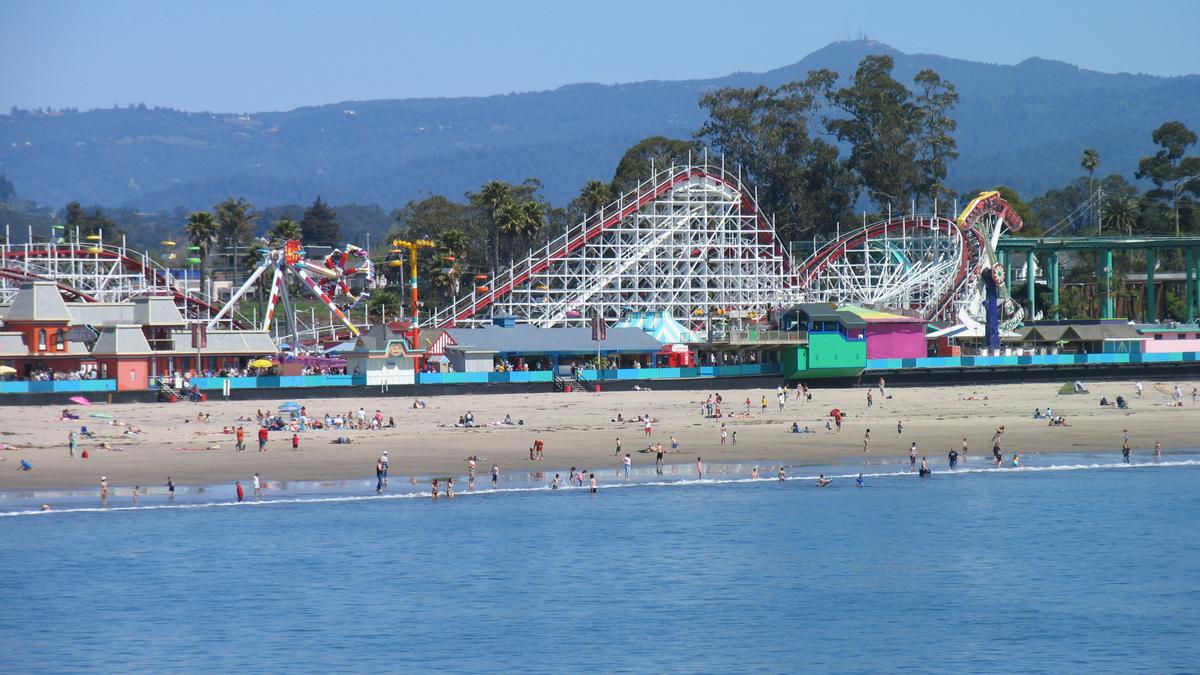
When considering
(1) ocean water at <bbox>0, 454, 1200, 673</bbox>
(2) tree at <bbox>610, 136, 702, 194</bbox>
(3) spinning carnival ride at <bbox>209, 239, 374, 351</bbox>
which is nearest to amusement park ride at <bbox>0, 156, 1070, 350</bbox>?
(3) spinning carnival ride at <bbox>209, 239, 374, 351</bbox>

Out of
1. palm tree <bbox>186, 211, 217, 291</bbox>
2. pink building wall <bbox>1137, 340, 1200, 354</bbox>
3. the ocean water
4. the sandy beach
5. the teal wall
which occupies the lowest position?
the ocean water

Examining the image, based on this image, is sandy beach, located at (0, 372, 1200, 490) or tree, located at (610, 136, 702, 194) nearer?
sandy beach, located at (0, 372, 1200, 490)

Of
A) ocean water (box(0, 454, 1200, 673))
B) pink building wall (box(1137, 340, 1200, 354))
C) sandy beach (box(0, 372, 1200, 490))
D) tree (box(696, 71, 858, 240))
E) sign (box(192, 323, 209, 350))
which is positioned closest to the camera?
ocean water (box(0, 454, 1200, 673))

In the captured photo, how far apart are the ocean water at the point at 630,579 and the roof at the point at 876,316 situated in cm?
2598

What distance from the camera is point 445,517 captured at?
4034 centimetres

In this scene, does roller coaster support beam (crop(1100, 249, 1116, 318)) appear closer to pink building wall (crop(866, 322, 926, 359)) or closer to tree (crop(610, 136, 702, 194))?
pink building wall (crop(866, 322, 926, 359))

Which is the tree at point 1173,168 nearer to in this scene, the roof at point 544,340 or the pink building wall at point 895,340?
the pink building wall at point 895,340

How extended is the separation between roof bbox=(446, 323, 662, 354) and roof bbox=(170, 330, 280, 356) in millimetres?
8074

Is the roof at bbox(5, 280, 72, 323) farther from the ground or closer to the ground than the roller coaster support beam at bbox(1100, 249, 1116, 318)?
closer to the ground

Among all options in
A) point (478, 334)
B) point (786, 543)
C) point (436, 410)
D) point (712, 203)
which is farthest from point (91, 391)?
point (712, 203)

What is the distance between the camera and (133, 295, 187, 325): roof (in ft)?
218

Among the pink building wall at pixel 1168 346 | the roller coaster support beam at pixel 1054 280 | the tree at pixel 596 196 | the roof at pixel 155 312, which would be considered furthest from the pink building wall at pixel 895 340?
the roof at pixel 155 312

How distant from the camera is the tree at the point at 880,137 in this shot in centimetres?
11088

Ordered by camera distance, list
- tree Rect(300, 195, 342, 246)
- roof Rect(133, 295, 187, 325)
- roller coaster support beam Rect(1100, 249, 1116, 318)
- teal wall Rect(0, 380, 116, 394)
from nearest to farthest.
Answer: teal wall Rect(0, 380, 116, 394), roof Rect(133, 295, 187, 325), roller coaster support beam Rect(1100, 249, 1116, 318), tree Rect(300, 195, 342, 246)
